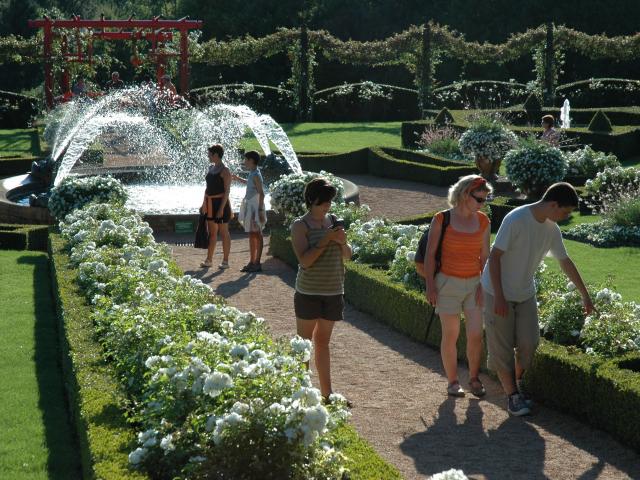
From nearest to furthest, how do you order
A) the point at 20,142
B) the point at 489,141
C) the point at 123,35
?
the point at 489,141
the point at 20,142
the point at 123,35

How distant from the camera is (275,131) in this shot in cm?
2394

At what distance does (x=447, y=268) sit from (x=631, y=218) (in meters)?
6.47

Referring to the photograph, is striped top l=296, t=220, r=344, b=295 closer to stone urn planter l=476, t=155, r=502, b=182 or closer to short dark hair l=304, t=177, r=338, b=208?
short dark hair l=304, t=177, r=338, b=208

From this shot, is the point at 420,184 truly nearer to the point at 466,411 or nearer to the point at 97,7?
the point at 466,411

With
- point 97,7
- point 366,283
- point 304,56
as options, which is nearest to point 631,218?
point 366,283

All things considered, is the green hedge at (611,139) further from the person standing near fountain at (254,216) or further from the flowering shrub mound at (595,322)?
the flowering shrub mound at (595,322)

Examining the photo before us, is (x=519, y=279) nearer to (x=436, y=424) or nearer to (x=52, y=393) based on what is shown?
(x=436, y=424)

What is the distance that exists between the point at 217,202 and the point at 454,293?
4.95 meters

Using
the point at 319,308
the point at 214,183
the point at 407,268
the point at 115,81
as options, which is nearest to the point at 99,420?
the point at 319,308

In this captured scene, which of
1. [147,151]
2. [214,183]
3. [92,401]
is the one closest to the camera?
[92,401]

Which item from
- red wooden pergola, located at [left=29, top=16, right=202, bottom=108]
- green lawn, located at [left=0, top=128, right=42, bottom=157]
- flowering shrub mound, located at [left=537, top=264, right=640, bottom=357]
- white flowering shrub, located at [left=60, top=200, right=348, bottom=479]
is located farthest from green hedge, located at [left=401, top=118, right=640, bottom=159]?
white flowering shrub, located at [left=60, top=200, right=348, bottom=479]

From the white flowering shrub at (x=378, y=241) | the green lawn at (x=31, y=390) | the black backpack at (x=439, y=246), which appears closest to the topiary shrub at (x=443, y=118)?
the white flowering shrub at (x=378, y=241)

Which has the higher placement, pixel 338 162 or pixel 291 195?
pixel 291 195

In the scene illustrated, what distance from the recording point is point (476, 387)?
265 inches
